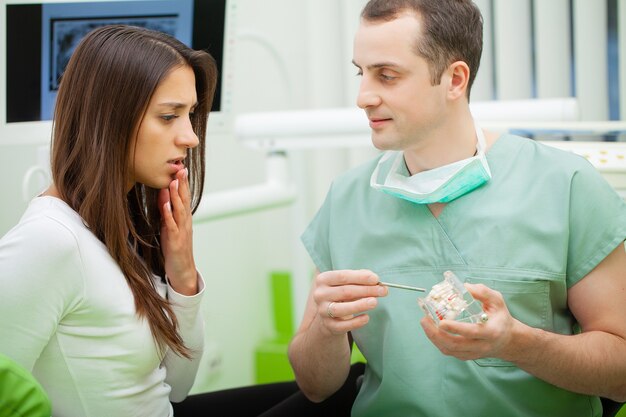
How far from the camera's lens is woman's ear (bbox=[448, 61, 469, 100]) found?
4.14 feet

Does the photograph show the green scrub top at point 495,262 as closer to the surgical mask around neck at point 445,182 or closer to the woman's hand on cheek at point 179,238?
the surgical mask around neck at point 445,182

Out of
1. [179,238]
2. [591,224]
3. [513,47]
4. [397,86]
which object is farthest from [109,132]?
[513,47]

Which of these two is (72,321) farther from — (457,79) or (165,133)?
(457,79)

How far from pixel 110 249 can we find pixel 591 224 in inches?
29.5

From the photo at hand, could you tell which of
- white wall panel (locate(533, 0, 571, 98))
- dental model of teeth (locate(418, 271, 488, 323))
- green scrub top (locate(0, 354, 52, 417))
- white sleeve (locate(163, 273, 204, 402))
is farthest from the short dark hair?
white wall panel (locate(533, 0, 571, 98))

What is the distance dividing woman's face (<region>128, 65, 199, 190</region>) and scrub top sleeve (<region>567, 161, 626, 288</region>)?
62 cm

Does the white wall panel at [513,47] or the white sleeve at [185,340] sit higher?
the white wall panel at [513,47]

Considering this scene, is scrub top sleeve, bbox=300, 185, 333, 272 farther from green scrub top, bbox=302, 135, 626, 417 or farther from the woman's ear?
the woman's ear

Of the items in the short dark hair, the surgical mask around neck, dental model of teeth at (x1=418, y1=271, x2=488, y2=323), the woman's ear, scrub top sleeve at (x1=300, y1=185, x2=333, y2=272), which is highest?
the short dark hair

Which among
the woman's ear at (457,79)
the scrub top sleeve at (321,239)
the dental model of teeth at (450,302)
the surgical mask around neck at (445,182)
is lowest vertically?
the dental model of teeth at (450,302)

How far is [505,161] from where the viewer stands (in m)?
1.27

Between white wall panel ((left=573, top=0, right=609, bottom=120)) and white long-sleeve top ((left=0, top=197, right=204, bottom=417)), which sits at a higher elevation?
white wall panel ((left=573, top=0, right=609, bottom=120))

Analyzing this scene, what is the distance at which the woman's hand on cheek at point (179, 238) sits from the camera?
1.21 metres

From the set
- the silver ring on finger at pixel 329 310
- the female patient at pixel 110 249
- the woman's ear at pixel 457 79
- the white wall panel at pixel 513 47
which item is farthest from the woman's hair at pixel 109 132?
the white wall panel at pixel 513 47
